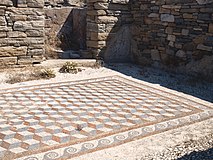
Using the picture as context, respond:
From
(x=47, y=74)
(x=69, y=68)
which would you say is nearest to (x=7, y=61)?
(x=47, y=74)

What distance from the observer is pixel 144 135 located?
3.38m

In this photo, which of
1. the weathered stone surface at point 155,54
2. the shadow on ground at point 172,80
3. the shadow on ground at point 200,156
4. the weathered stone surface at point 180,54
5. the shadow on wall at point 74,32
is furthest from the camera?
the shadow on wall at point 74,32

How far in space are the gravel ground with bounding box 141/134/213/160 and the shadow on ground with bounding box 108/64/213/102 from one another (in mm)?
1891

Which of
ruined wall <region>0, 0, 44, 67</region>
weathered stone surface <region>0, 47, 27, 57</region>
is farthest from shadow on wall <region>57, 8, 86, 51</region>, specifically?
weathered stone surface <region>0, 47, 27, 57</region>

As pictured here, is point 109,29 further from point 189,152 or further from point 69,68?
point 189,152

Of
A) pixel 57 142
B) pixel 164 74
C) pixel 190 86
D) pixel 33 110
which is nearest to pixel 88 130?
pixel 57 142

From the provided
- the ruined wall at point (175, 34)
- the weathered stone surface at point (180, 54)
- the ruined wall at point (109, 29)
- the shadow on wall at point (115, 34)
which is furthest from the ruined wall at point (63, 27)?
the weathered stone surface at point (180, 54)

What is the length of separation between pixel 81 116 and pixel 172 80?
3040 millimetres

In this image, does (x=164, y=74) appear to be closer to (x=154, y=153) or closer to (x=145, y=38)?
(x=145, y=38)

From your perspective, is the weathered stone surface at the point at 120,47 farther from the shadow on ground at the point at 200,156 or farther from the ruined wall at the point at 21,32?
the shadow on ground at the point at 200,156

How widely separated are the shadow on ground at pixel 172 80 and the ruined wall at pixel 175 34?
10.9 inches

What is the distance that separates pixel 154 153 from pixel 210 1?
13.7 ft

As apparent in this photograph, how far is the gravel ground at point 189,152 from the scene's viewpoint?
282 centimetres

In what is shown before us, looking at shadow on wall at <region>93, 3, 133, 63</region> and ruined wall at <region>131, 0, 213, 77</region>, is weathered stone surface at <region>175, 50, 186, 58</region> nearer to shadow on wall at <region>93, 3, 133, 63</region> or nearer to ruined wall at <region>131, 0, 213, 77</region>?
ruined wall at <region>131, 0, 213, 77</region>
